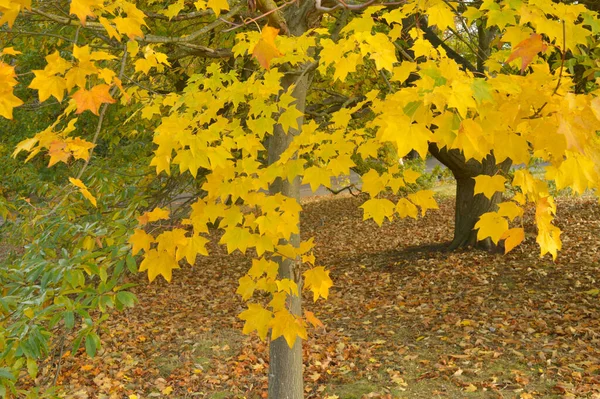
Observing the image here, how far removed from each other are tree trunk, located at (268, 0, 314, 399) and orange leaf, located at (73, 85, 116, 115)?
1.76m

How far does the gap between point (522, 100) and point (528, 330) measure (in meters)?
4.19

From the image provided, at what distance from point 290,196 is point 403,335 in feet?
9.30

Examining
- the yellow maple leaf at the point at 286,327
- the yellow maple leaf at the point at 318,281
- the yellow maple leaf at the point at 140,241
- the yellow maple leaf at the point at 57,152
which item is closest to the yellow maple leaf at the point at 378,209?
the yellow maple leaf at the point at 318,281

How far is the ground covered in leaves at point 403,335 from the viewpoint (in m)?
5.12

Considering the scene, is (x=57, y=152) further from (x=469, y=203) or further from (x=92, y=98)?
(x=469, y=203)

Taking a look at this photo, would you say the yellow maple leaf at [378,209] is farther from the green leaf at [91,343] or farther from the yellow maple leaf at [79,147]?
the green leaf at [91,343]

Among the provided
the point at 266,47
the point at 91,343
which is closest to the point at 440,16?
the point at 266,47

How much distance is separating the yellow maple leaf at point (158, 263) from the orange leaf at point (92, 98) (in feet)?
A: 2.68

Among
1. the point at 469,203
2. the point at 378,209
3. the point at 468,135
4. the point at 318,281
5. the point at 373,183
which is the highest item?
the point at 468,135

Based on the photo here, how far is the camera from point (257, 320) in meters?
3.04

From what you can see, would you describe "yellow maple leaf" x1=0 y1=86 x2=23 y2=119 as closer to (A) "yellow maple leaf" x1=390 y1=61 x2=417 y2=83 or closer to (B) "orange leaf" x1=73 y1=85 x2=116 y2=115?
(B) "orange leaf" x1=73 y1=85 x2=116 y2=115

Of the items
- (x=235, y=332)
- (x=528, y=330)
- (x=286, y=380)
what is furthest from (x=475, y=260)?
(x=286, y=380)

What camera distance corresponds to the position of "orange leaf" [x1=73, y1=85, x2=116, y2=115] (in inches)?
93.5

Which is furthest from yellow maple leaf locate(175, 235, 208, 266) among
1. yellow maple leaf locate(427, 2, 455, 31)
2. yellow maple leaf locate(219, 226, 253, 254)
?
yellow maple leaf locate(427, 2, 455, 31)
